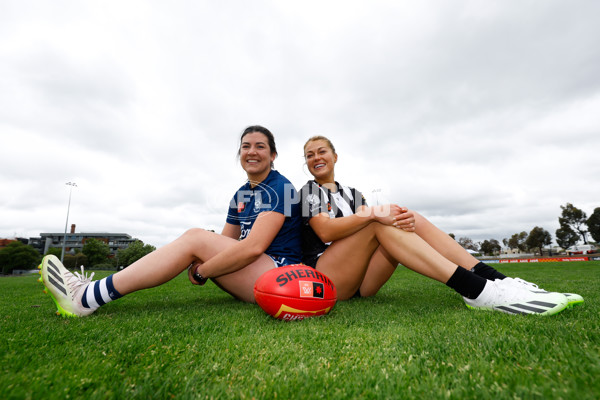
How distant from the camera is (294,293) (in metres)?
2.51

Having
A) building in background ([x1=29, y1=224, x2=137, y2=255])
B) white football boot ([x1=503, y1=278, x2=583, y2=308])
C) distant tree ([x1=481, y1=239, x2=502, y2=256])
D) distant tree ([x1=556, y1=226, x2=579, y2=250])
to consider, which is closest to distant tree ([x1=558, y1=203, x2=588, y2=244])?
distant tree ([x1=556, y1=226, x2=579, y2=250])

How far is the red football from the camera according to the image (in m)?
2.51

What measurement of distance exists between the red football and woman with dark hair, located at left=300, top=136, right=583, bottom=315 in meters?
0.50

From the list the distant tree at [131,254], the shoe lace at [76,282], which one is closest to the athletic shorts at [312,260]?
the shoe lace at [76,282]

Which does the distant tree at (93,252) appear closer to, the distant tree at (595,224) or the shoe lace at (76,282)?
the shoe lace at (76,282)

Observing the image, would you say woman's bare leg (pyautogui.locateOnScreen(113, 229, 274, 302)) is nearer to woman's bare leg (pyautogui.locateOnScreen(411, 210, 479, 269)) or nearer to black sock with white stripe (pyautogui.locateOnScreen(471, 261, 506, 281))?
woman's bare leg (pyautogui.locateOnScreen(411, 210, 479, 269))

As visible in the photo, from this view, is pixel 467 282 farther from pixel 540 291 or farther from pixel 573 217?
pixel 573 217

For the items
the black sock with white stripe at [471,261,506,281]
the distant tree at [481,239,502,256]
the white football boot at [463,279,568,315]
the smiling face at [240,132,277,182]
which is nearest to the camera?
the white football boot at [463,279,568,315]

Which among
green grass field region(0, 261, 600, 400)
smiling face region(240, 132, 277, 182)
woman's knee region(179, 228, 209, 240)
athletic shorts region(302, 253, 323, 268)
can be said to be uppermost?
smiling face region(240, 132, 277, 182)

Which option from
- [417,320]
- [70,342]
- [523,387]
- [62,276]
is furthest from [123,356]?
[417,320]

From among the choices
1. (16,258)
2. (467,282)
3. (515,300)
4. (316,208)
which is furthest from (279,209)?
(16,258)

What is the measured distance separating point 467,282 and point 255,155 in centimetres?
240

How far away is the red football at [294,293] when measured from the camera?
2.51 m

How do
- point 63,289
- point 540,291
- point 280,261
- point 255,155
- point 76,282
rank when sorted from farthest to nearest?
point 255,155, point 280,261, point 76,282, point 63,289, point 540,291
